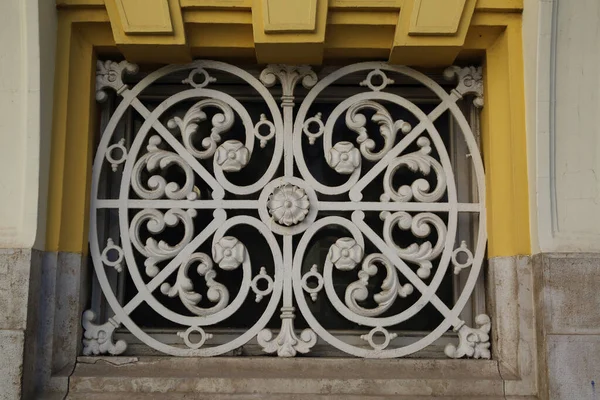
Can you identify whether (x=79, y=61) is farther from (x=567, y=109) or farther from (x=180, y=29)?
(x=567, y=109)

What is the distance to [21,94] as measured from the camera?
452 cm

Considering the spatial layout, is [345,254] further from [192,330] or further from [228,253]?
[192,330]

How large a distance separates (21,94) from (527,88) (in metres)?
3.06

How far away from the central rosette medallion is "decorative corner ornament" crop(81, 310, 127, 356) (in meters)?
1.21

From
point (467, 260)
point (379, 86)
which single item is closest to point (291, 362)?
point (467, 260)

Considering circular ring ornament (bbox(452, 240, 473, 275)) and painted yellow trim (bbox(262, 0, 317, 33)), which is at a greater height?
painted yellow trim (bbox(262, 0, 317, 33))

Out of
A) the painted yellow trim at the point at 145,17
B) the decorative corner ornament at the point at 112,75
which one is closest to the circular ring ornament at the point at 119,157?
the decorative corner ornament at the point at 112,75

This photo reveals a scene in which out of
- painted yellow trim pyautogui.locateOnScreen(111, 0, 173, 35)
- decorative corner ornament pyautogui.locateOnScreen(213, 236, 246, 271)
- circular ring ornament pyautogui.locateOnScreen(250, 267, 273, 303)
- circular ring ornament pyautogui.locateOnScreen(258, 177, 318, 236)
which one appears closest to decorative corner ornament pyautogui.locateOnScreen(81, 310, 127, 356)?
decorative corner ornament pyautogui.locateOnScreen(213, 236, 246, 271)

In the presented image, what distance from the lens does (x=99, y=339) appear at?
471cm

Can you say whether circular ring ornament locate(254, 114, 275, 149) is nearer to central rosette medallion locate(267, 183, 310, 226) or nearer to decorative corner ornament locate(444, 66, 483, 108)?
central rosette medallion locate(267, 183, 310, 226)

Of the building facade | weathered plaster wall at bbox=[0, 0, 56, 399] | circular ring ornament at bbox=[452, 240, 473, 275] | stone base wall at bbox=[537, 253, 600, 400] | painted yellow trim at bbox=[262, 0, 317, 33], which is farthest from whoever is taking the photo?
circular ring ornament at bbox=[452, 240, 473, 275]

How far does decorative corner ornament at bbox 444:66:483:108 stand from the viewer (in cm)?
498

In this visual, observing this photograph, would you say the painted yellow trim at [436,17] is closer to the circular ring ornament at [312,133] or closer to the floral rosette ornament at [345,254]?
the circular ring ornament at [312,133]

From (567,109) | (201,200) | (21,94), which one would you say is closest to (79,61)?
(21,94)
